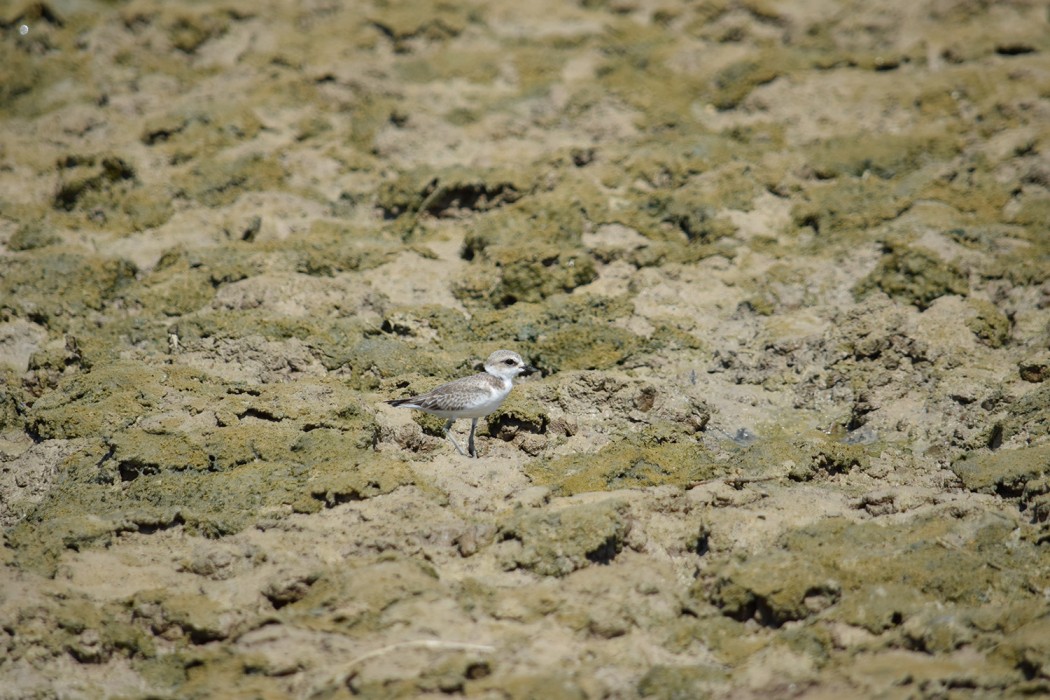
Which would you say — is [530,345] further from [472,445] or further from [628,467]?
[628,467]

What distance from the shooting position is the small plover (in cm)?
895

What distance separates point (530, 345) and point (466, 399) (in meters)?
2.08

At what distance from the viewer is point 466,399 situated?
351 inches

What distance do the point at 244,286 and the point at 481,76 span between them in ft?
21.0

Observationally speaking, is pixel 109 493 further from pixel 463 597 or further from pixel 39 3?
pixel 39 3

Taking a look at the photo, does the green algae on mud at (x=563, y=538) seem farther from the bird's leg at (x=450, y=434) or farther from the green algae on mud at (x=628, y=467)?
the bird's leg at (x=450, y=434)

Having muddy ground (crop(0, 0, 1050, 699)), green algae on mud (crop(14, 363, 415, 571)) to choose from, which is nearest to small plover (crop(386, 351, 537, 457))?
muddy ground (crop(0, 0, 1050, 699))

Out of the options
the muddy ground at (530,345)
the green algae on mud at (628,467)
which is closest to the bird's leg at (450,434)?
the muddy ground at (530,345)

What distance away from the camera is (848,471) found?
29.3ft

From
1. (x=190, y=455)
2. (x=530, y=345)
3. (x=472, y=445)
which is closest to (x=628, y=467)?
(x=472, y=445)

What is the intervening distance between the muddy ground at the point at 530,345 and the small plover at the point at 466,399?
0.29 metres

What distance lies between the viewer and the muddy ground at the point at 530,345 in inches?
269

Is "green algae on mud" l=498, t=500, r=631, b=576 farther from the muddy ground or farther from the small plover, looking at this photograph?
the small plover

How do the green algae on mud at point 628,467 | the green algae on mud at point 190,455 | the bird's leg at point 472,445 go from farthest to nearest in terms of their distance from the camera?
the bird's leg at point 472,445
the green algae on mud at point 628,467
the green algae on mud at point 190,455
